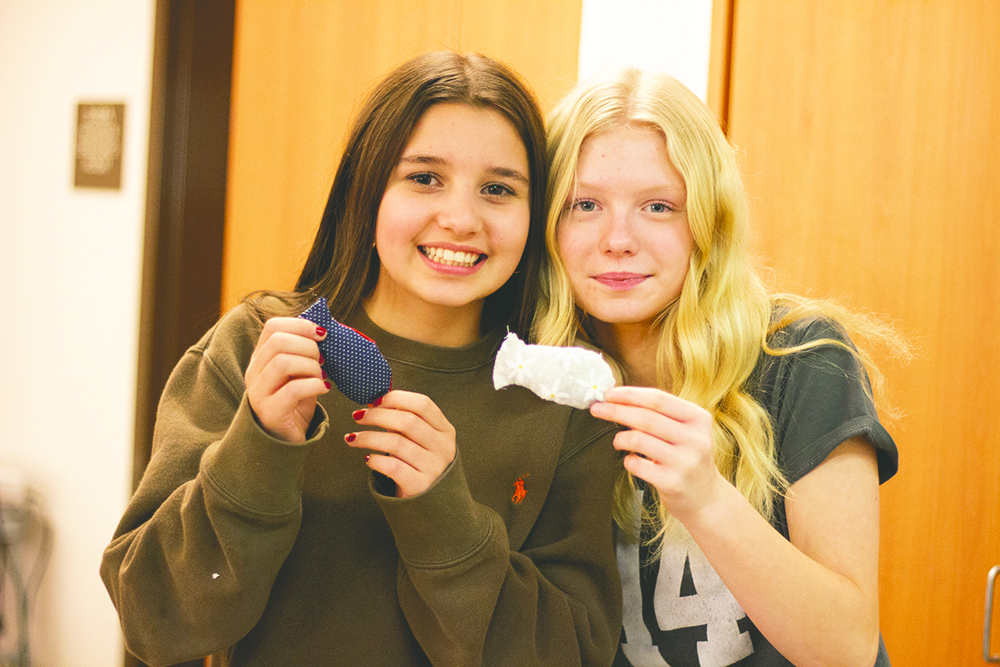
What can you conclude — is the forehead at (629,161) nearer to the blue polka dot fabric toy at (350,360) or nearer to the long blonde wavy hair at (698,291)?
the long blonde wavy hair at (698,291)

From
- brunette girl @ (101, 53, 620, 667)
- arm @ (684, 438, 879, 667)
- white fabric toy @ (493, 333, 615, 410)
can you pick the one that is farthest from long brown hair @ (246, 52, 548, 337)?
arm @ (684, 438, 879, 667)

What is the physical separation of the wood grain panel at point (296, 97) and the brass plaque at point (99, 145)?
316mm

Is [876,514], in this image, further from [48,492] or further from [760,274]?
[48,492]

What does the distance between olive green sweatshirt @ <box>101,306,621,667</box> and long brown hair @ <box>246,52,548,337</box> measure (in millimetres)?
75

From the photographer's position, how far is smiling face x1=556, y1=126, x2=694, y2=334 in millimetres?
1233

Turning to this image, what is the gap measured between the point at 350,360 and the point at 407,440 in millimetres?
123

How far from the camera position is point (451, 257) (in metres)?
1.14

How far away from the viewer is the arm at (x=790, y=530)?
94 centimetres

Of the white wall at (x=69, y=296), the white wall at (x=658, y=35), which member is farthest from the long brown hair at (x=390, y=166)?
the white wall at (x=69, y=296)

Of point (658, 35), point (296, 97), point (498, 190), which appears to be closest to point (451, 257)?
point (498, 190)

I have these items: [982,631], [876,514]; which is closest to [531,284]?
[876,514]

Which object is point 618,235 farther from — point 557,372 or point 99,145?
point 99,145

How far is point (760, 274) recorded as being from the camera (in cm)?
178

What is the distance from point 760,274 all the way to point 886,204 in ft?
1.00
